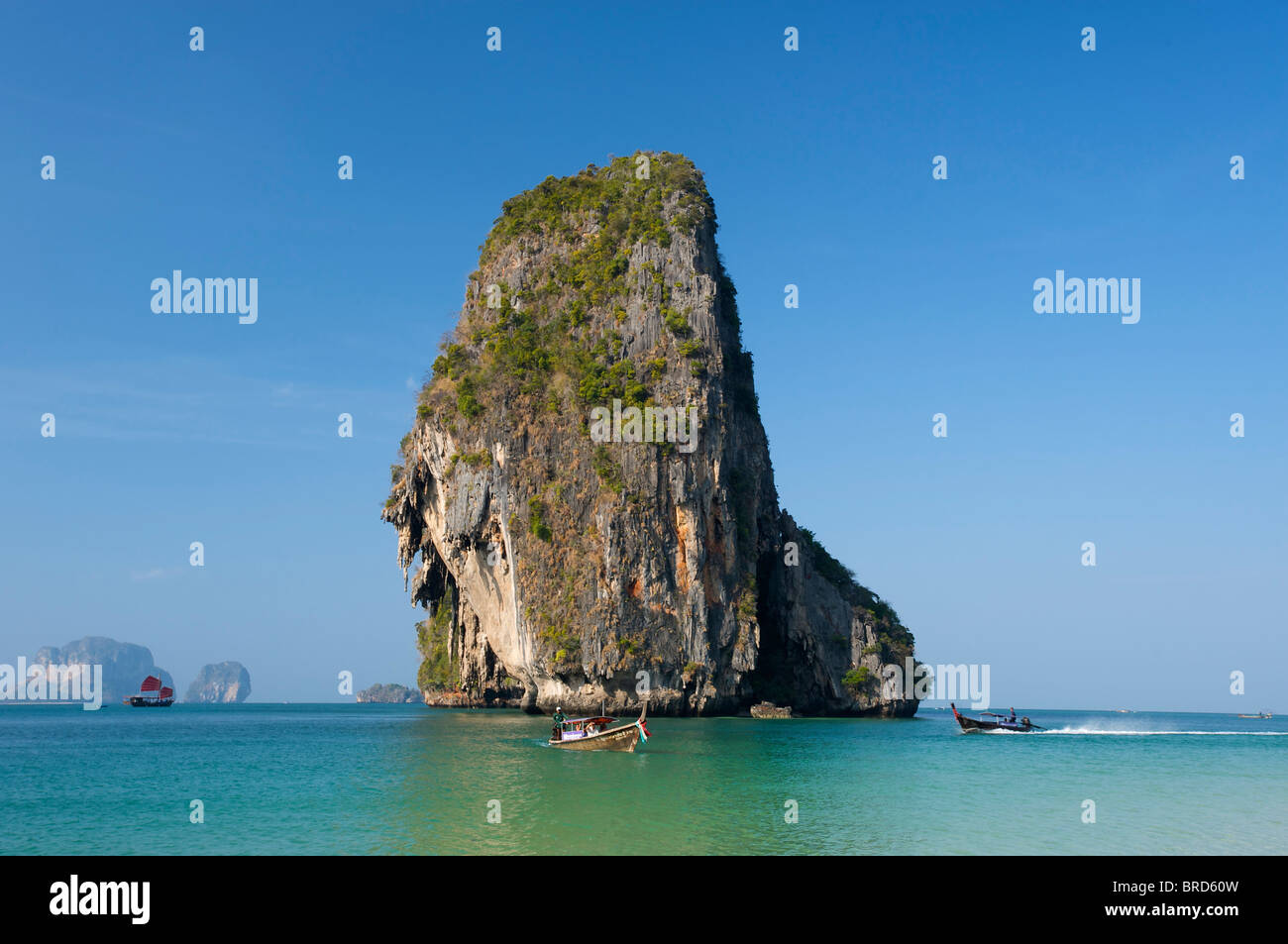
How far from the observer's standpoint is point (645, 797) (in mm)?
20984

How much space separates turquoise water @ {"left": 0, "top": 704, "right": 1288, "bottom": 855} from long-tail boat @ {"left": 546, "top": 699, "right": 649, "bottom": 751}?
89cm

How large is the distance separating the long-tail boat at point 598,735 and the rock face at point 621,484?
51.3ft

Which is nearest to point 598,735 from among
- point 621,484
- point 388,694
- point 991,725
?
point 621,484

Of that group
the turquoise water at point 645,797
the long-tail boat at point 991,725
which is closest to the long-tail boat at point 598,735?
the turquoise water at point 645,797

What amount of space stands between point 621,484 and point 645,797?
105 feet

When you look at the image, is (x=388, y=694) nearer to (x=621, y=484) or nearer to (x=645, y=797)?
(x=621, y=484)

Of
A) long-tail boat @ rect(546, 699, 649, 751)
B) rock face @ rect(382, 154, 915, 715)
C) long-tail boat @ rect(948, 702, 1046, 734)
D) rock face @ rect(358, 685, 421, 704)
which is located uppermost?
rock face @ rect(382, 154, 915, 715)

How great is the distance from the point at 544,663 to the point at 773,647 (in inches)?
709

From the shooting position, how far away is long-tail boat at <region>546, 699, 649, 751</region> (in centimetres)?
3250

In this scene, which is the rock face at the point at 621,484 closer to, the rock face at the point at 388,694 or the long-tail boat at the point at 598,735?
the long-tail boat at the point at 598,735

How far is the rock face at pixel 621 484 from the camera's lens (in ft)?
168

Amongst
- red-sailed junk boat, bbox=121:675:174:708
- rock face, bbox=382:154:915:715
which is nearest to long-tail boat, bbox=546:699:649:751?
rock face, bbox=382:154:915:715

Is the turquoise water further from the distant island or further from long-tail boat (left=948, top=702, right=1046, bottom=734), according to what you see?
the distant island
